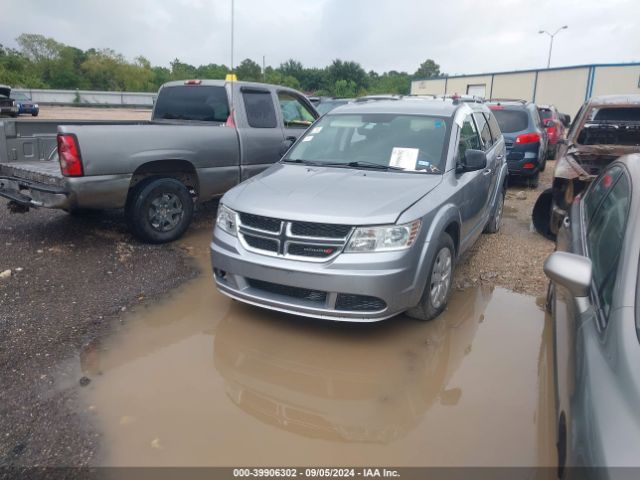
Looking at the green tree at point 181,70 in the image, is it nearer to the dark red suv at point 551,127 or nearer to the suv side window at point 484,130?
the dark red suv at point 551,127

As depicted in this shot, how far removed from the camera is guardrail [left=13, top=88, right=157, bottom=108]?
141 feet

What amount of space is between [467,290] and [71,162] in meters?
4.12

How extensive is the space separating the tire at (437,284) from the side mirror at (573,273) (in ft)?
4.66

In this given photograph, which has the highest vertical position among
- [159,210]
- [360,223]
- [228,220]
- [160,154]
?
[160,154]

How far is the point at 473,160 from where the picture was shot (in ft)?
14.5

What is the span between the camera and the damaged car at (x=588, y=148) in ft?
17.1

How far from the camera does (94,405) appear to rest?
306 centimetres

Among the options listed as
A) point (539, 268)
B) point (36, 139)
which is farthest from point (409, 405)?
point (36, 139)

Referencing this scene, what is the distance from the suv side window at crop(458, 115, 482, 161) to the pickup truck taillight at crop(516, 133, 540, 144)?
15.6 feet

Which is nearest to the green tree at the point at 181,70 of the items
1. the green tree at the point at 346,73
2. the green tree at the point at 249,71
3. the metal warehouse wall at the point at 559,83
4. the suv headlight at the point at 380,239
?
the green tree at the point at 249,71

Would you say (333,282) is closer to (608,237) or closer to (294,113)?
(608,237)

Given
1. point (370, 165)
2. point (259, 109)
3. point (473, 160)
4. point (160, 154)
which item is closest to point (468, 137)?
point (473, 160)

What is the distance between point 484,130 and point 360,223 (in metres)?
3.21

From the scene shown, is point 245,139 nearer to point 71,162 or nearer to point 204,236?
point 204,236
